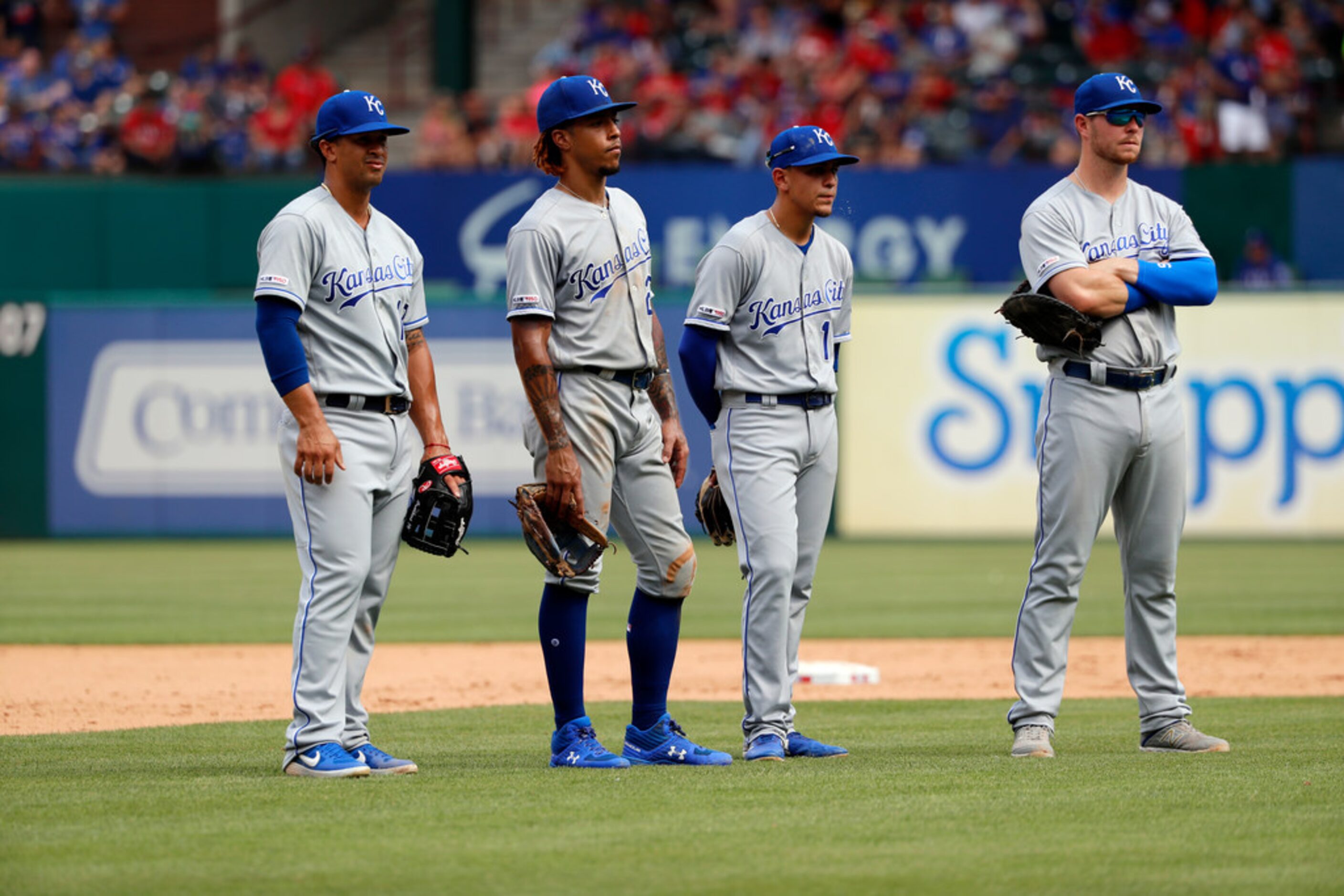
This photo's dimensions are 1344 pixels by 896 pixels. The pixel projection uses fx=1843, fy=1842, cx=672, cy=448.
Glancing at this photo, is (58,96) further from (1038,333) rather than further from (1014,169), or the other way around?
(1038,333)

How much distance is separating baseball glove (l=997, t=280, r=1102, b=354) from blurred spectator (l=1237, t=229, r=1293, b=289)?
13.9m

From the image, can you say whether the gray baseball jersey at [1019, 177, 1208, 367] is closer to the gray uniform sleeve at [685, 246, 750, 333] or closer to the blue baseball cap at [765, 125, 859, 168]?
the blue baseball cap at [765, 125, 859, 168]

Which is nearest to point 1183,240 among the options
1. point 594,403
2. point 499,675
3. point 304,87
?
point 594,403

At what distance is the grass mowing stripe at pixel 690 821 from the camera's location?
405 cm

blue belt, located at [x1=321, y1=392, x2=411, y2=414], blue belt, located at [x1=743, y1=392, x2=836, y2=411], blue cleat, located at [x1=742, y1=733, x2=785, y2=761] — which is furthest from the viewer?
blue belt, located at [x1=743, y1=392, x2=836, y2=411]

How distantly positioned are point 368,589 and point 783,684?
135 centimetres

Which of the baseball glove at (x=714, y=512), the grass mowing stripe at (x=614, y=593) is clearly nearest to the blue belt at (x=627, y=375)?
the baseball glove at (x=714, y=512)

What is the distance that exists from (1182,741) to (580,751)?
197 cm

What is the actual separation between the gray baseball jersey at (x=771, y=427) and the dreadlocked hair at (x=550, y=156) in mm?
556

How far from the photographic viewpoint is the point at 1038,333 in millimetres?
5879

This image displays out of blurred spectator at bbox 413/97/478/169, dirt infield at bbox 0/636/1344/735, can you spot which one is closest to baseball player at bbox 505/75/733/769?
dirt infield at bbox 0/636/1344/735

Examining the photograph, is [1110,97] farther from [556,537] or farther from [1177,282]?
[556,537]

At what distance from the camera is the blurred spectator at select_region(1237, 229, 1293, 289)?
19.1m

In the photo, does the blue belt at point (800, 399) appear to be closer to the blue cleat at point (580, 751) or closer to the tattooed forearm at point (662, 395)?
the tattooed forearm at point (662, 395)
